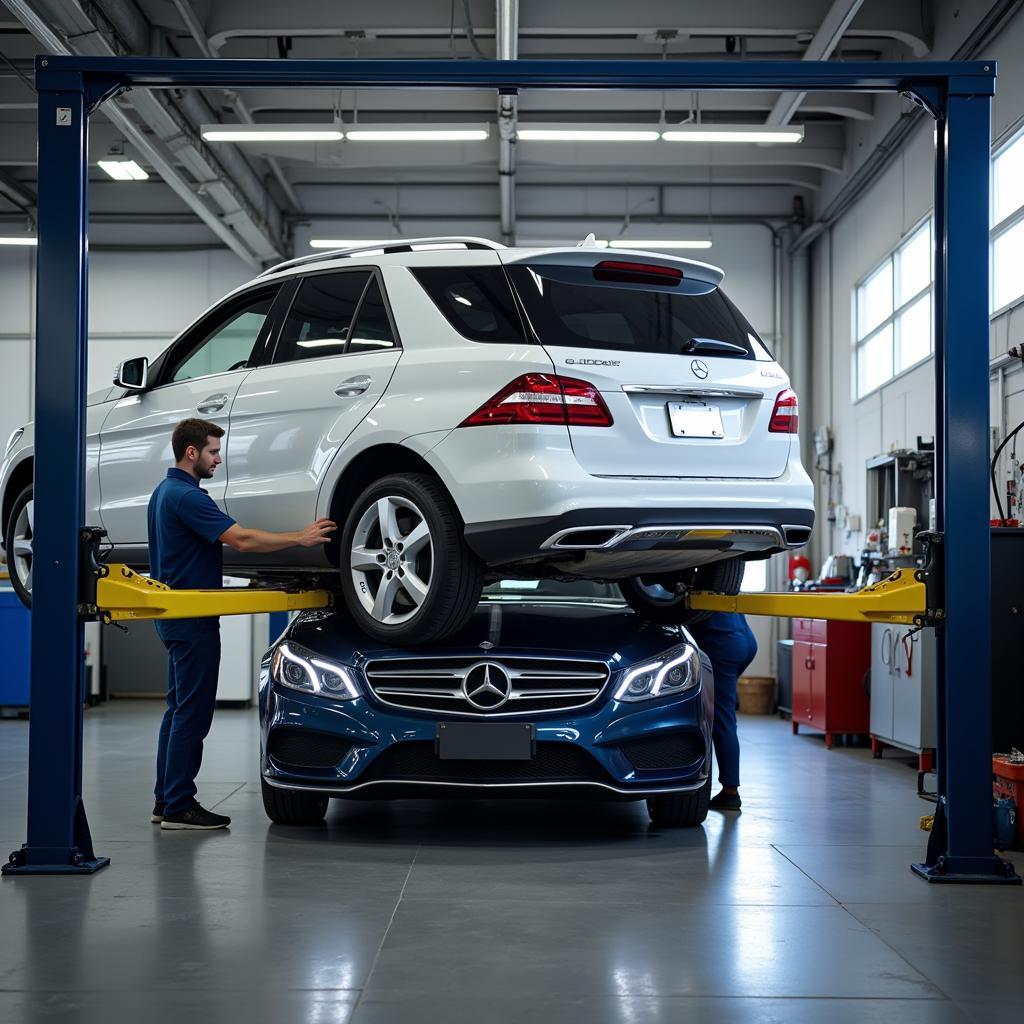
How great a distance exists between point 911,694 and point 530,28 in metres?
6.41

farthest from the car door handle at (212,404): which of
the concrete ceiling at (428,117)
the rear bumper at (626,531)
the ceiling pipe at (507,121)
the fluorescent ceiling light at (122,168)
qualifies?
the fluorescent ceiling light at (122,168)

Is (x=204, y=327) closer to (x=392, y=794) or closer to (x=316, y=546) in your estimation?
(x=316, y=546)

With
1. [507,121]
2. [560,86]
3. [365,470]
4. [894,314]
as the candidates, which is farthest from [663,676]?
[894,314]

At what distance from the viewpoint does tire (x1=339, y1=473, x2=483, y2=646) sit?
15.6 feet

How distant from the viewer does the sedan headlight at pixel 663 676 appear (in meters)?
5.31

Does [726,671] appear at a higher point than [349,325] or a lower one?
lower

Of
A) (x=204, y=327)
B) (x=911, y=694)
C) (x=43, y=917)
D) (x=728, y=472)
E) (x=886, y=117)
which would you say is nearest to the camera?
(x=43, y=917)

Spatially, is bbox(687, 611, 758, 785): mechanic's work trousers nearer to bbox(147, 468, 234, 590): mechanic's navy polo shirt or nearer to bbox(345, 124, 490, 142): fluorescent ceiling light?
bbox(147, 468, 234, 590): mechanic's navy polo shirt

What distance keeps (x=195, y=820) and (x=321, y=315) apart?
234 cm

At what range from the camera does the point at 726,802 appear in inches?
261

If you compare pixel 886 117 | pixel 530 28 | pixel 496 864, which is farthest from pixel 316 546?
pixel 886 117

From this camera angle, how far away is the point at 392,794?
5254mm

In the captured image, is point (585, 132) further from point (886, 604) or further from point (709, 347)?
point (886, 604)

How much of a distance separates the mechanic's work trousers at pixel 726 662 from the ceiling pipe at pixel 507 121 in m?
5.12
